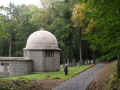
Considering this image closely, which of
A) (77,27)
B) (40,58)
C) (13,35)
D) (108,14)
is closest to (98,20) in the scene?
(108,14)

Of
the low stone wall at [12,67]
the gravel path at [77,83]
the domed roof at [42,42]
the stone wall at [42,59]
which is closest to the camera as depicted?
the gravel path at [77,83]

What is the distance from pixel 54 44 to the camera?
2845 centimetres

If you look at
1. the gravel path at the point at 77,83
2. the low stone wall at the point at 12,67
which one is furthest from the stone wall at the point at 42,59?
the gravel path at the point at 77,83

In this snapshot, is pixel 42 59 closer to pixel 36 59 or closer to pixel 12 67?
pixel 36 59

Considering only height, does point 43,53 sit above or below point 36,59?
above

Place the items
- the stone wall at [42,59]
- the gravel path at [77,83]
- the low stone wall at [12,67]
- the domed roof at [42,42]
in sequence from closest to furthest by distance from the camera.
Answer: the gravel path at [77,83] → the low stone wall at [12,67] → the stone wall at [42,59] → the domed roof at [42,42]

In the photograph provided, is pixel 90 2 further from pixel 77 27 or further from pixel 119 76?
pixel 77 27

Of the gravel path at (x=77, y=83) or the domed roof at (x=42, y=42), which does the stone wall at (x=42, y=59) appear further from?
the gravel path at (x=77, y=83)

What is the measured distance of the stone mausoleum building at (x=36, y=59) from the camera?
26.0 metres

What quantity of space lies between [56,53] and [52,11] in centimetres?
1807

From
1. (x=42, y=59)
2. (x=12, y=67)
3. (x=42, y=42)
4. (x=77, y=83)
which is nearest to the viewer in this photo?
(x=77, y=83)

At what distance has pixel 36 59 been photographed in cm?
2728

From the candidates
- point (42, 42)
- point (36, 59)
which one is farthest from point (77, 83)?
point (42, 42)

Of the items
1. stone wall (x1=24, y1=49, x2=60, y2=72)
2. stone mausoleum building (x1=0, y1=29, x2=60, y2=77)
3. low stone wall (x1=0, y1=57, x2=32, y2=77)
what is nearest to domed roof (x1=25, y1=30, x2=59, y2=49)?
stone mausoleum building (x1=0, y1=29, x2=60, y2=77)
